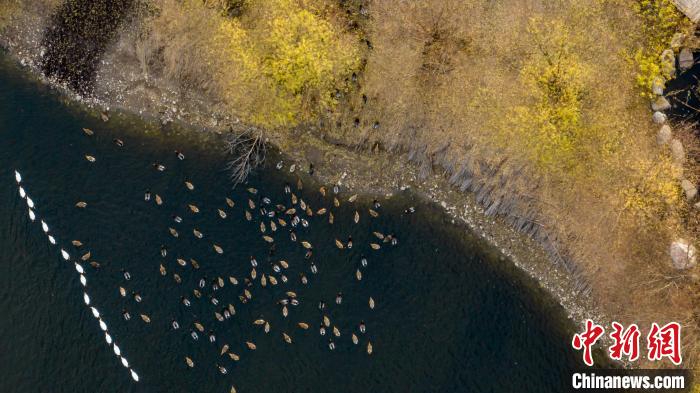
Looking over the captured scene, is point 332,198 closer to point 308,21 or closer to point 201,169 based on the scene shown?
point 201,169

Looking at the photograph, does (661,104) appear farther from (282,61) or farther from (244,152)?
(244,152)

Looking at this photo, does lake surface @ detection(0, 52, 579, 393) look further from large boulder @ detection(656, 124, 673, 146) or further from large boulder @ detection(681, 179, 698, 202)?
large boulder @ detection(656, 124, 673, 146)

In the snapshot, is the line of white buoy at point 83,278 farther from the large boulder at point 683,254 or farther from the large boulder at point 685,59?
the large boulder at point 685,59

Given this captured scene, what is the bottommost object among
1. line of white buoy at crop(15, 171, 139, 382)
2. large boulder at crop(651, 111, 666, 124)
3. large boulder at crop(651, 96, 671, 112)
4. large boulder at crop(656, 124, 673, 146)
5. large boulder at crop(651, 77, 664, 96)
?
line of white buoy at crop(15, 171, 139, 382)

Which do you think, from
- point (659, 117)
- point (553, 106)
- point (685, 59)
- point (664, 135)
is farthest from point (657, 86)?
point (553, 106)

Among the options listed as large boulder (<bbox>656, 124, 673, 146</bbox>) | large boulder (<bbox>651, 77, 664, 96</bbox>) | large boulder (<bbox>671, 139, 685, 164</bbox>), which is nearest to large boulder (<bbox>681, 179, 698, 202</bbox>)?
large boulder (<bbox>671, 139, 685, 164</bbox>)
